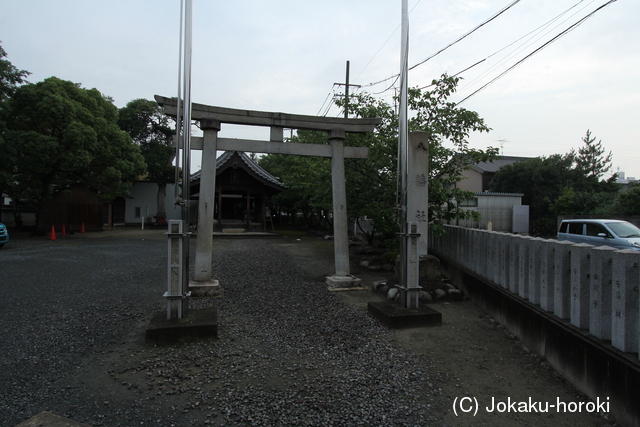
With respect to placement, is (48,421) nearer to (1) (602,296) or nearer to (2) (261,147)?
(1) (602,296)

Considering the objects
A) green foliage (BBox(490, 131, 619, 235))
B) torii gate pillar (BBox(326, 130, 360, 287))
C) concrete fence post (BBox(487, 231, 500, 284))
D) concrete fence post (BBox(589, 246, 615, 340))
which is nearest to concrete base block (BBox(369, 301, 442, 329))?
concrete fence post (BBox(487, 231, 500, 284))

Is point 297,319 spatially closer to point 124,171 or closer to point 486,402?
point 486,402

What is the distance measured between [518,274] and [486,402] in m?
2.47

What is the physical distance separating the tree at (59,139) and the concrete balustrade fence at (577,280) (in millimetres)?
16895

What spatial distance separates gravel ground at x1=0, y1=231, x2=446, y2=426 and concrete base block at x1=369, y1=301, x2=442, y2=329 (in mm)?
171

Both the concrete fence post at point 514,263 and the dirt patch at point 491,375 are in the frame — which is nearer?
the dirt patch at point 491,375

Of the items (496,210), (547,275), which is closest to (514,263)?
(547,275)

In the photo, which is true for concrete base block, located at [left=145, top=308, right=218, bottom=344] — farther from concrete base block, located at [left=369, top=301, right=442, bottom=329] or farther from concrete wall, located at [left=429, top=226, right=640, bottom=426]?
concrete wall, located at [left=429, top=226, right=640, bottom=426]

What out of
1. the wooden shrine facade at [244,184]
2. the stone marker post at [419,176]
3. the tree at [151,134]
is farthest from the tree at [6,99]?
the stone marker post at [419,176]

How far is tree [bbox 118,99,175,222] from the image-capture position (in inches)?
1075

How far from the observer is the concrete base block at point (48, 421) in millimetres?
2721

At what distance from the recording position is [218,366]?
3.95 metres

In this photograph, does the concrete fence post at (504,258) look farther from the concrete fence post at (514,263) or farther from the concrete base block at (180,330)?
the concrete base block at (180,330)

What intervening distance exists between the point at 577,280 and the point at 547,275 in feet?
1.97
